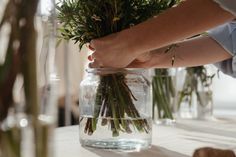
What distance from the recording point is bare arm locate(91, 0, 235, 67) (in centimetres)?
59

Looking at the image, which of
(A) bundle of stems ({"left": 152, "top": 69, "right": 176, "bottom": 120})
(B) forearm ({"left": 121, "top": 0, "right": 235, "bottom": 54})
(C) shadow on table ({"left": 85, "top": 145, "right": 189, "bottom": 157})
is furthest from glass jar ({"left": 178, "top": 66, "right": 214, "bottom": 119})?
(B) forearm ({"left": 121, "top": 0, "right": 235, "bottom": 54})

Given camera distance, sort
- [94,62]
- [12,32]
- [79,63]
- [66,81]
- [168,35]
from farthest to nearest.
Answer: [79,63], [66,81], [94,62], [168,35], [12,32]

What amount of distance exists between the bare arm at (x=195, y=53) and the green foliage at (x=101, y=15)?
197 millimetres

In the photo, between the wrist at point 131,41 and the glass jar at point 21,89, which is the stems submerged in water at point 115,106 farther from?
the glass jar at point 21,89

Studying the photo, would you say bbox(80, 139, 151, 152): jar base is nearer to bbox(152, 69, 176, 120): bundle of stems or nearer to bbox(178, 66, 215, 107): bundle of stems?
bbox(152, 69, 176, 120): bundle of stems

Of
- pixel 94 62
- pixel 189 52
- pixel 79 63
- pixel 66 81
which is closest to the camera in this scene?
pixel 94 62

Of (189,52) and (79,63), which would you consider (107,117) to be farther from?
(79,63)

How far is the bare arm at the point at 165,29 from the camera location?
0.59 m

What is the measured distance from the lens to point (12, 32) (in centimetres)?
33

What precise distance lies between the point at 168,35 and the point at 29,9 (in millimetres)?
319

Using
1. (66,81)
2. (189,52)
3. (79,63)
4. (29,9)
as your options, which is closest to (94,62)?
(189,52)

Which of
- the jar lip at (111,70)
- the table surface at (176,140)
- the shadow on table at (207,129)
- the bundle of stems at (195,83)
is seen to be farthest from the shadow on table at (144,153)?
the bundle of stems at (195,83)

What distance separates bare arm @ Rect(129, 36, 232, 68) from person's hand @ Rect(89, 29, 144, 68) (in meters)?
0.20

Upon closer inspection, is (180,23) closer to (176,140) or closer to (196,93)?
(176,140)
